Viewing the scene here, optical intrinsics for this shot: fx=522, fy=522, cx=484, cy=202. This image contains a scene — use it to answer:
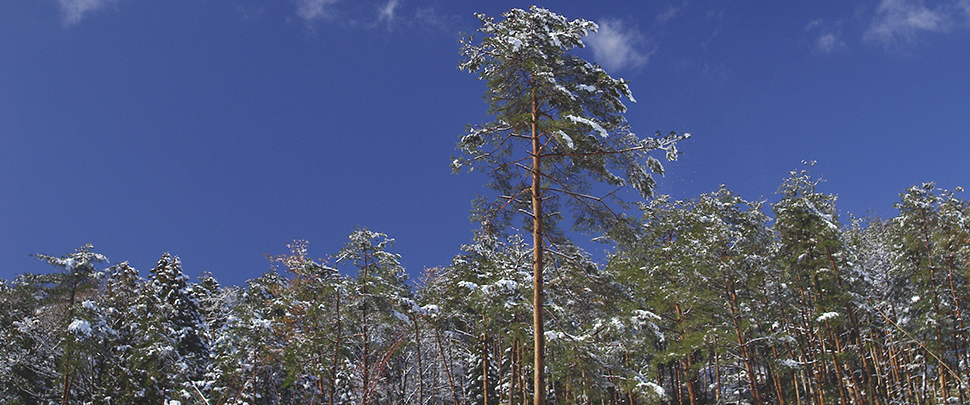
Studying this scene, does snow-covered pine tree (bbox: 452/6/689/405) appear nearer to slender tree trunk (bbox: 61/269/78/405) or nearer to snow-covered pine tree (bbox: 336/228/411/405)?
snow-covered pine tree (bbox: 336/228/411/405)

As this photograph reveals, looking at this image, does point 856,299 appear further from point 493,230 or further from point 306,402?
point 306,402

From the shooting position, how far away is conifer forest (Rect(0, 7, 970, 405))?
42.5 feet

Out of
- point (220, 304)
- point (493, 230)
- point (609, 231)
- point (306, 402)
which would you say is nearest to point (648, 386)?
point (609, 231)

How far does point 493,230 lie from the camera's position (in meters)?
13.5

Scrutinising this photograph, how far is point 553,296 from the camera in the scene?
17.2 m

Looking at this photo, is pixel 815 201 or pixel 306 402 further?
pixel 306 402

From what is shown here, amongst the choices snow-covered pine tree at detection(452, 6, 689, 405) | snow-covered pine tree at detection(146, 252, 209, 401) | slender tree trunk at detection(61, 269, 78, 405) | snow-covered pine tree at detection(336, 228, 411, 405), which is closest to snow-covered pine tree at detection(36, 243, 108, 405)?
slender tree trunk at detection(61, 269, 78, 405)

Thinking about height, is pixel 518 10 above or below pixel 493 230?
above

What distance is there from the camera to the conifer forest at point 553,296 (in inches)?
511

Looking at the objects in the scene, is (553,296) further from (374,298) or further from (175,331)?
(175,331)

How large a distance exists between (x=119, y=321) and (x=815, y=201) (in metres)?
34.1

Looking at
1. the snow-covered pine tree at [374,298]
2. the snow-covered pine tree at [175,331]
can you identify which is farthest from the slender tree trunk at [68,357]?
the snow-covered pine tree at [374,298]

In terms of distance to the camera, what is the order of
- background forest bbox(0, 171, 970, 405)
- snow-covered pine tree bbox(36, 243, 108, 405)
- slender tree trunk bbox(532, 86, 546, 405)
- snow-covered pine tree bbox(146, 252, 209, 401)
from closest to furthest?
slender tree trunk bbox(532, 86, 546, 405) < background forest bbox(0, 171, 970, 405) < snow-covered pine tree bbox(36, 243, 108, 405) < snow-covered pine tree bbox(146, 252, 209, 401)

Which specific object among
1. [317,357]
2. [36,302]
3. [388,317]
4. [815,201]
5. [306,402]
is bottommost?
[306,402]
